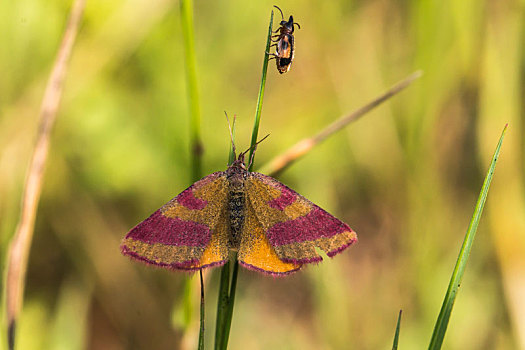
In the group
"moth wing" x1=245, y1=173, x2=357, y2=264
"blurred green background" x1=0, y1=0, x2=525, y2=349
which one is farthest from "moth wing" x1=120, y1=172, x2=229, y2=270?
"blurred green background" x1=0, y1=0, x2=525, y2=349

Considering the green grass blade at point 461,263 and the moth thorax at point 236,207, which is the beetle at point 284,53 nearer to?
the moth thorax at point 236,207

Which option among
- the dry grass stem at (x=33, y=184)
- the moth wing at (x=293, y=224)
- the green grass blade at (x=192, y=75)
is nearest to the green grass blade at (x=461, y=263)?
the moth wing at (x=293, y=224)

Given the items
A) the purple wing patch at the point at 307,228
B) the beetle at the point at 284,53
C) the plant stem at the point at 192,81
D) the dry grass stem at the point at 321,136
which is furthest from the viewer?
the beetle at the point at 284,53

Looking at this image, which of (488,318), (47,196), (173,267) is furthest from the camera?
(47,196)

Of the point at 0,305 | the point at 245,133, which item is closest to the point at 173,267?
the point at 0,305

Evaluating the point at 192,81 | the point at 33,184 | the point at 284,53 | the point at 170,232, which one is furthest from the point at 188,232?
the point at 284,53

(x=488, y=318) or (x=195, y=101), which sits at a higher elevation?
(x=195, y=101)

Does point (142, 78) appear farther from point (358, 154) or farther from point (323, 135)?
point (323, 135)
